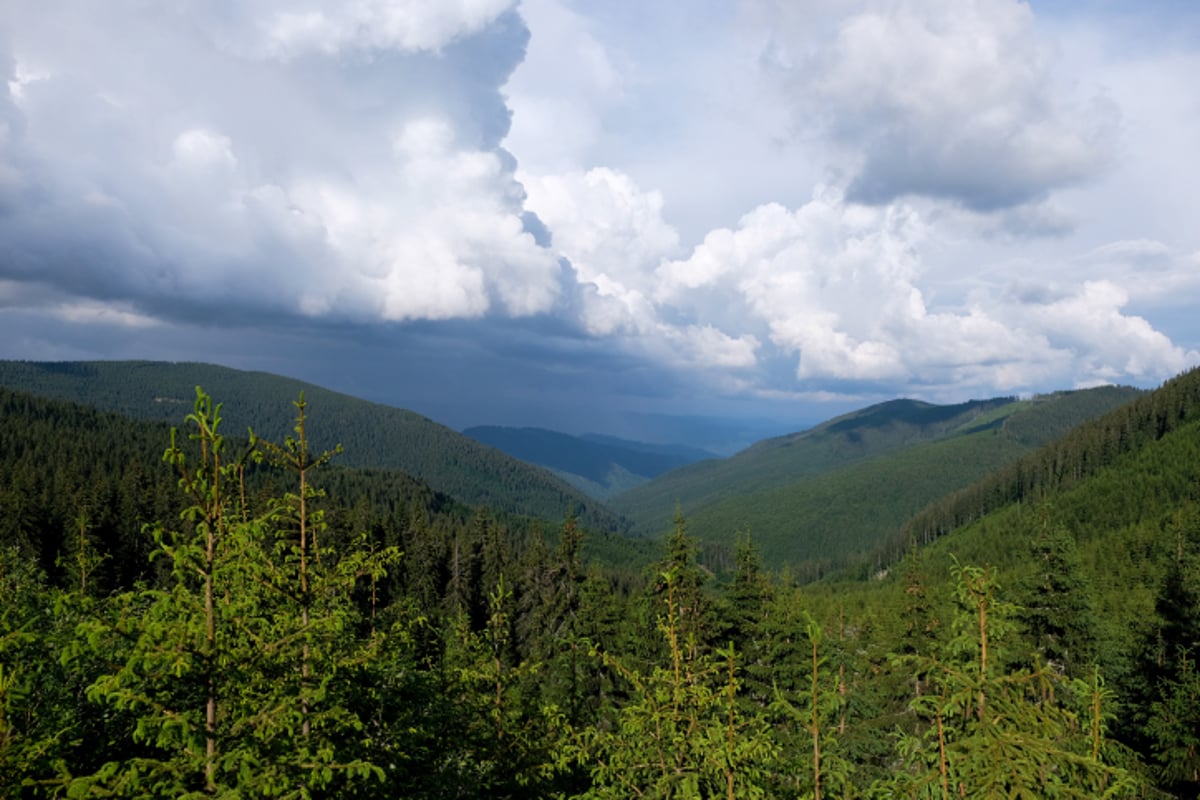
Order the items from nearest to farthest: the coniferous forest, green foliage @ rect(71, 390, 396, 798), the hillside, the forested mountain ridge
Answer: green foliage @ rect(71, 390, 396, 798) < the coniferous forest < the hillside < the forested mountain ridge

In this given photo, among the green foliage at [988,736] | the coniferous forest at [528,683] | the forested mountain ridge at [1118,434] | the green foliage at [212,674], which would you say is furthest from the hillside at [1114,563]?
the green foliage at [212,674]

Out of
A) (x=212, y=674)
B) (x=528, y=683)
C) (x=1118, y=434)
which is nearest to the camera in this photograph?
(x=212, y=674)

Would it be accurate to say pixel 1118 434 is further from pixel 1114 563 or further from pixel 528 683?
pixel 528 683

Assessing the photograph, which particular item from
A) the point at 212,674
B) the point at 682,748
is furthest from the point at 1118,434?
the point at 212,674

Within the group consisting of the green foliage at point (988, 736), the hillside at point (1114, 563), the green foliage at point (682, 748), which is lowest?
the hillside at point (1114, 563)

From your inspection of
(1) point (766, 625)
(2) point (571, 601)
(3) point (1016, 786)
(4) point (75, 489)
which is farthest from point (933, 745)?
(4) point (75, 489)

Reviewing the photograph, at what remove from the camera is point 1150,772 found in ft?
78.4

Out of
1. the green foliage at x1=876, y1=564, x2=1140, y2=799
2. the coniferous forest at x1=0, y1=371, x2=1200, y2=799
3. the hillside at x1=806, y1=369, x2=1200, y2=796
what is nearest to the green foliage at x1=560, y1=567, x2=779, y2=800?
the coniferous forest at x1=0, y1=371, x2=1200, y2=799

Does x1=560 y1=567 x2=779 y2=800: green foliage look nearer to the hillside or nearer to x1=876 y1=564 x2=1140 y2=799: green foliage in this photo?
x1=876 y1=564 x2=1140 y2=799: green foliage

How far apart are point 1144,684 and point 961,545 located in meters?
172

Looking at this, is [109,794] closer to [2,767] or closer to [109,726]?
[2,767]

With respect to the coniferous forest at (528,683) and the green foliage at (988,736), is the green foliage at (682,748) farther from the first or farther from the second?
the green foliage at (988,736)

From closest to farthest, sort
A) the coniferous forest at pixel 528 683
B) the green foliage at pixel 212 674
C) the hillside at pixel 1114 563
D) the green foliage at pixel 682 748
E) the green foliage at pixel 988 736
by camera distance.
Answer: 1. the green foliage at pixel 212 674
2. the coniferous forest at pixel 528 683
3. the green foliage at pixel 988 736
4. the green foliage at pixel 682 748
5. the hillside at pixel 1114 563

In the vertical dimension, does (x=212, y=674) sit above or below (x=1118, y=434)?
above
